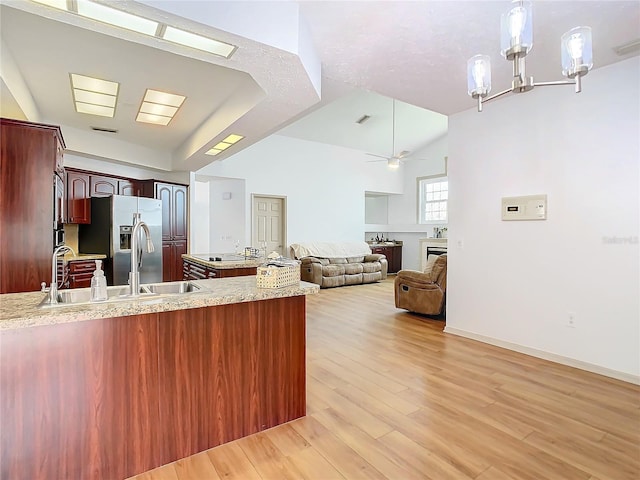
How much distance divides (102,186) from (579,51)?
619cm

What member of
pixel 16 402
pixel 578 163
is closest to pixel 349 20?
pixel 578 163

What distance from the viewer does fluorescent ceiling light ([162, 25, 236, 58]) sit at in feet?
6.40

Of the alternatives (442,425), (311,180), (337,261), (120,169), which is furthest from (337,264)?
(442,425)

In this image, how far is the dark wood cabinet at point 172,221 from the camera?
6.17 metres

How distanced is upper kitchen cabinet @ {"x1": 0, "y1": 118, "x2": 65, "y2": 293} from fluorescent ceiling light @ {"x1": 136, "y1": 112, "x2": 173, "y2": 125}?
127cm

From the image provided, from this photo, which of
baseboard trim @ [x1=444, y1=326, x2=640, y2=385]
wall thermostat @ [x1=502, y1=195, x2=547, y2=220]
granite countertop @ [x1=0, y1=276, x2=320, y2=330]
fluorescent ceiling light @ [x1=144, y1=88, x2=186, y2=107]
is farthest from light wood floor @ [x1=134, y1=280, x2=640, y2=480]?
fluorescent ceiling light @ [x1=144, y1=88, x2=186, y2=107]

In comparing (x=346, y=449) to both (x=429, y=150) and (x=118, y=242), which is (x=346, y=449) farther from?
(x=429, y=150)

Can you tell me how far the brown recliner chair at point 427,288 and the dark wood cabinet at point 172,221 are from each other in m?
4.18

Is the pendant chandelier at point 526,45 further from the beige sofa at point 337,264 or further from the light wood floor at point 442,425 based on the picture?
the beige sofa at point 337,264

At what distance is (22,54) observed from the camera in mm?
2805

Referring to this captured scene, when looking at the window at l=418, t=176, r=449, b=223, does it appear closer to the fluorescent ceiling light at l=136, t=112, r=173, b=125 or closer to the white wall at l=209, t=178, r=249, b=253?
the white wall at l=209, t=178, r=249, b=253

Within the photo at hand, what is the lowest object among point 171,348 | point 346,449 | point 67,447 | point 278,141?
point 346,449

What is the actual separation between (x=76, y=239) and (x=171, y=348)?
197 inches

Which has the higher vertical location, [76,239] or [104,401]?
[76,239]
